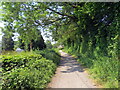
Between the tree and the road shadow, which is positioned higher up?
the tree

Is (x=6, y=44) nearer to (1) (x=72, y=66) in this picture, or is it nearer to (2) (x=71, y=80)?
(1) (x=72, y=66)

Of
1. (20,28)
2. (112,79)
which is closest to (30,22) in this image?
(20,28)

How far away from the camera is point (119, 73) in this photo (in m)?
3.47

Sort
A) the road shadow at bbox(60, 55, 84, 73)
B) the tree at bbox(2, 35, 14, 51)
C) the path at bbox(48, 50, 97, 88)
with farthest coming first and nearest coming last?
the road shadow at bbox(60, 55, 84, 73)
the tree at bbox(2, 35, 14, 51)
the path at bbox(48, 50, 97, 88)

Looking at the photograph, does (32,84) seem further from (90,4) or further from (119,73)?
(90,4)

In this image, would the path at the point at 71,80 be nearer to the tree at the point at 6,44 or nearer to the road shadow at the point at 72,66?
the road shadow at the point at 72,66

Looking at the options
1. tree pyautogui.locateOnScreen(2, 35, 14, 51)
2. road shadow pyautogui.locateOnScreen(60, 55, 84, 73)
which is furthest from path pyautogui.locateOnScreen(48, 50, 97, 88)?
tree pyautogui.locateOnScreen(2, 35, 14, 51)

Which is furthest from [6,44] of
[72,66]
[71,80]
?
[71,80]

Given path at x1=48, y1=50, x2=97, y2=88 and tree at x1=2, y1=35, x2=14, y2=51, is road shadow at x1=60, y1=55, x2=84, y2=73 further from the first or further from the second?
tree at x1=2, y1=35, x2=14, y2=51

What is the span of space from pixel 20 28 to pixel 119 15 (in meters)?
7.76

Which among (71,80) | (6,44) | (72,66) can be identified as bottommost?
(72,66)

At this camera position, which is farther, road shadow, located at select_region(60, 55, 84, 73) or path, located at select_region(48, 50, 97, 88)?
road shadow, located at select_region(60, 55, 84, 73)

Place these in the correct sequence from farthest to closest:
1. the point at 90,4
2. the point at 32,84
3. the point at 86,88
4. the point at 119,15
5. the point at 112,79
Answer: the point at 90,4 < the point at 119,15 < the point at 86,88 < the point at 112,79 < the point at 32,84

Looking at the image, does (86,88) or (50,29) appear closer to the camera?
(86,88)
